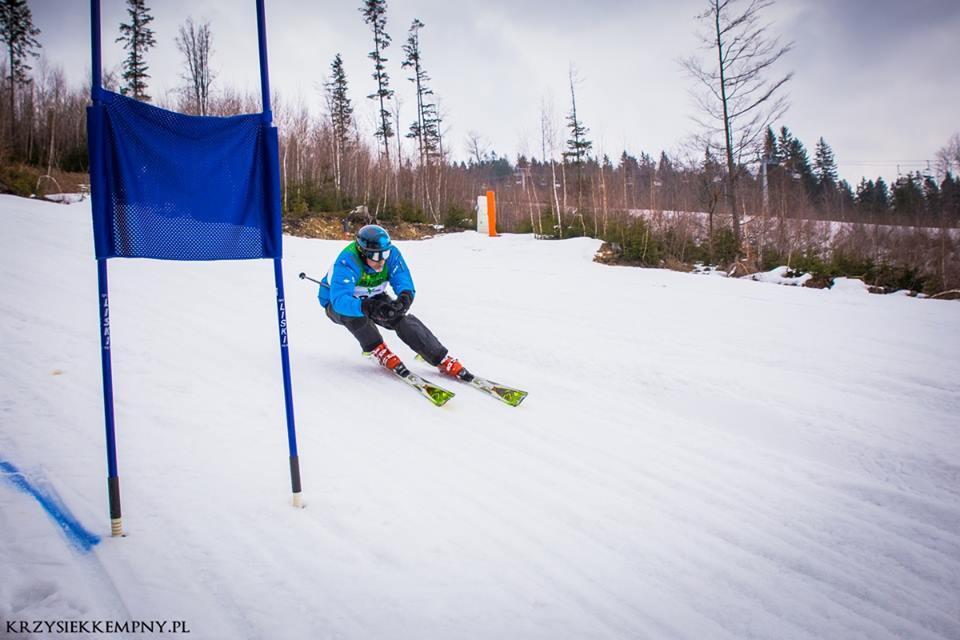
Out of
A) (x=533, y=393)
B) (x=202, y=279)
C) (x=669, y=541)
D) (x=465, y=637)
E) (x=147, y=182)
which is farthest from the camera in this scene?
(x=202, y=279)

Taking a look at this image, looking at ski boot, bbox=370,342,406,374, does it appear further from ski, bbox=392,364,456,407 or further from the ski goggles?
the ski goggles

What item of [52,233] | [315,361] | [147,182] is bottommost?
[315,361]

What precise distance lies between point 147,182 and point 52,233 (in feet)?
37.7

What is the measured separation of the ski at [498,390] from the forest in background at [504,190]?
13148 millimetres

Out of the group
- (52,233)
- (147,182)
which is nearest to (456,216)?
(52,233)

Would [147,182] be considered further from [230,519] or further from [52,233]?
[52,233]

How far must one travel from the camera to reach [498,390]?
471 cm

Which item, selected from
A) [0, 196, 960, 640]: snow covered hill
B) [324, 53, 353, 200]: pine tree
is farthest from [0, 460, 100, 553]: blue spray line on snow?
[324, 53, 353, 200]: pine tree

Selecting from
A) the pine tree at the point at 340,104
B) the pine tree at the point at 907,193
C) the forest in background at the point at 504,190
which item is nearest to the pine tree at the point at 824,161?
the pine tree at the point at 907,193

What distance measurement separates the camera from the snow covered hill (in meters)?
2.12

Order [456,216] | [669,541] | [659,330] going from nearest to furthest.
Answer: [669,541]
[659,330]
[456,216]

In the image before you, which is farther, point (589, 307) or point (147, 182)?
point (589, 307)

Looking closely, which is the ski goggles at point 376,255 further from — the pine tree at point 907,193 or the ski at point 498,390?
the pine tree at point 907,193

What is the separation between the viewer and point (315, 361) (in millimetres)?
5516
